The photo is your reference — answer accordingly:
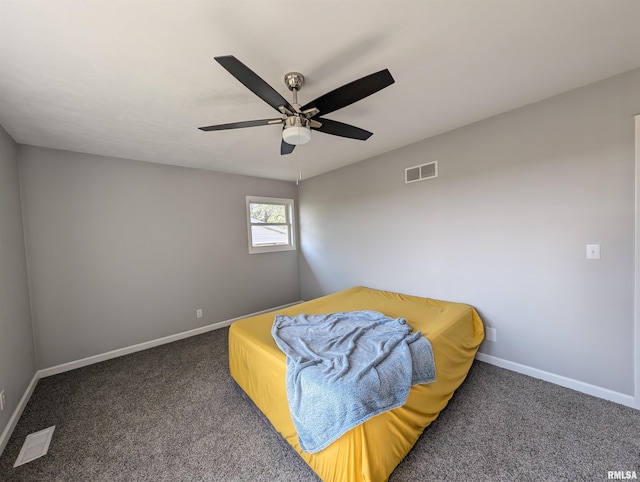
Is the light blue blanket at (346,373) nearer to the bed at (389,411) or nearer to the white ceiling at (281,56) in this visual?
the bed at (389,411)


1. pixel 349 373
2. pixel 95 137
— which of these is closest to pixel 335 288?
pixel 349 373

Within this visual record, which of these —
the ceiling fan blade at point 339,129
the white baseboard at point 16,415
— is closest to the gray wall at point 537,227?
the ceiling fan blade at point 339,129

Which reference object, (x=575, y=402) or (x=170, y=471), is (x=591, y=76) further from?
(x=170, y=471)

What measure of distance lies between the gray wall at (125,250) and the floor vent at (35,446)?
3.83 ft

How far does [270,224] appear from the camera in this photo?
4.38 metres

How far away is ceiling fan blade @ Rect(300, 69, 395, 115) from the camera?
1.21m

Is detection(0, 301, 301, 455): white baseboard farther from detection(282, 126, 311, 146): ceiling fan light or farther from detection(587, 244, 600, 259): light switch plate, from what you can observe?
detection(587, 244, 600, 259): light switch plate

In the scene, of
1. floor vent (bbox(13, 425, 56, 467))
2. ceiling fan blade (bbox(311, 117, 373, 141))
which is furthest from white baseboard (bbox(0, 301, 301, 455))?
ceiling fan blade (bbox(311, 117, 373, 141))

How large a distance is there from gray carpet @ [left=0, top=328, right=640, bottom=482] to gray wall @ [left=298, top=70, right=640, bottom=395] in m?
0.46

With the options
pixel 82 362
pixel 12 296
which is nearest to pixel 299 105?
pixel 12 296

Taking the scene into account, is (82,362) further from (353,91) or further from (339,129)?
(353,91)

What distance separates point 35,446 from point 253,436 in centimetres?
149

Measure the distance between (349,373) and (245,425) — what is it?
104cm

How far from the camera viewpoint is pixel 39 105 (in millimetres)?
1829
